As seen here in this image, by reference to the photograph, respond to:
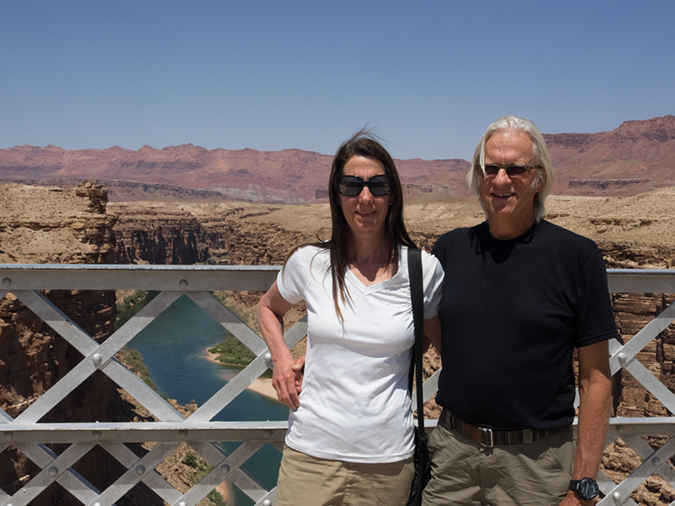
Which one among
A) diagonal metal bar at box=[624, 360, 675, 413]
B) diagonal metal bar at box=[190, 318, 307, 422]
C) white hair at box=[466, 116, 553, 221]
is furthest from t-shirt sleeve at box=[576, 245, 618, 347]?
diagonal metal bar at box=[190, 318, 307, 422]

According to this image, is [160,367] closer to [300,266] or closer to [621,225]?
[621,225]

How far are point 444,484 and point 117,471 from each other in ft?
46.1

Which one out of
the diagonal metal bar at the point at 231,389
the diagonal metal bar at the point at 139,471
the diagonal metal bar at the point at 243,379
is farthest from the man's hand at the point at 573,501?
the diagonal metal bar at the point at 139,471

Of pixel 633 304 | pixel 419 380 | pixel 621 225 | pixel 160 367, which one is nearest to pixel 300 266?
pixel 419 380

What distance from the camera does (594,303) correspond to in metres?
1.79

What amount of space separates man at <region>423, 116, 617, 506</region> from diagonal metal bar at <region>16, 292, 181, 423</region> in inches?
51.4

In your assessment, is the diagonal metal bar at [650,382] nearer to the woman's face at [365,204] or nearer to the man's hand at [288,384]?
the woman's face at [365,204]

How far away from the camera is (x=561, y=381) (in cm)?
187

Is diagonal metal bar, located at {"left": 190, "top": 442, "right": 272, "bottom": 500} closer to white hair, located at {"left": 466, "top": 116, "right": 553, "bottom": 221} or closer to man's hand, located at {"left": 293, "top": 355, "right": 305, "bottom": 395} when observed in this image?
man's hand, located at {"left": 293, "top": 355, "right": 305, "bottom": 395}

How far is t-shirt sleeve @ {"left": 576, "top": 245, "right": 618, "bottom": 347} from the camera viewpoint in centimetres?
178

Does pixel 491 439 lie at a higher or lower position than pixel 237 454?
higher

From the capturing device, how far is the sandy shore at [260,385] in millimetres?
26984

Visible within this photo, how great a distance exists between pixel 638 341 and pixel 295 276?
167 cm

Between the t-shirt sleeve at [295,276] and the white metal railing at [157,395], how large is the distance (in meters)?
0.37
